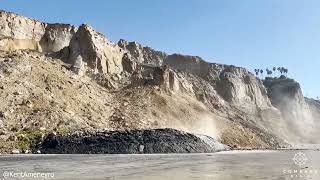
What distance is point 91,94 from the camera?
11788 cm

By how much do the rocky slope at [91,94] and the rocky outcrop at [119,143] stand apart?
542 cm

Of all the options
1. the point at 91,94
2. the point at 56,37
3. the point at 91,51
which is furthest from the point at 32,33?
the point at 91,94

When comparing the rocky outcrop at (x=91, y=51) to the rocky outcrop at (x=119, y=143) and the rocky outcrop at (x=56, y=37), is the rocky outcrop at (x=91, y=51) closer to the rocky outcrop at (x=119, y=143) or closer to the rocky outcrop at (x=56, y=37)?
the rocky outcrop at (x=56, y=37)

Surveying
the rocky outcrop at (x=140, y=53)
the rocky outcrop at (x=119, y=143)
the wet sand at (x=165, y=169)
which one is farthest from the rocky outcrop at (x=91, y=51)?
the wet sand at (x=165, y=169)

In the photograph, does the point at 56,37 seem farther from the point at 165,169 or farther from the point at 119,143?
the point at 165,169

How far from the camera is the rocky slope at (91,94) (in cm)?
9500

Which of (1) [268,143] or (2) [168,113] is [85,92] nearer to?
(2) [168,113]

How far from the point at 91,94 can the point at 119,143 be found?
38.6m

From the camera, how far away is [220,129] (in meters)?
129

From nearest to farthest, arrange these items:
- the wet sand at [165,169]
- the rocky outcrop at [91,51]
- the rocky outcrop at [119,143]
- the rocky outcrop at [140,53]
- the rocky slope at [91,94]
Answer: the wet sand at [165,169]
the rocky outcrop at [119,143]
the rocky slope at [91,94]
the rocky outcrop at [91,51]
the rocky outcrop at [140,53]

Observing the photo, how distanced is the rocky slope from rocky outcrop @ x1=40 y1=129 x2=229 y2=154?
5.42 m

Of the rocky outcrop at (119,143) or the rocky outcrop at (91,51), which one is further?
the rocky outcrop at (91,51)

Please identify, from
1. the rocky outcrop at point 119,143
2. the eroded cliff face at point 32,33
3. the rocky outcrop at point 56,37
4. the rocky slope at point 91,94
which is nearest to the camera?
the rocky outcrop at point 119,143

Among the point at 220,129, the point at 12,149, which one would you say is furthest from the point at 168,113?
the point at 12,149
